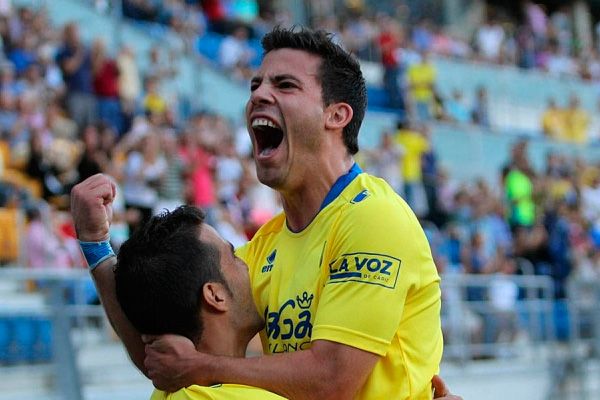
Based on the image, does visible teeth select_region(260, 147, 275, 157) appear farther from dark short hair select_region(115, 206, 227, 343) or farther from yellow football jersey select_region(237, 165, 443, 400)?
dark short hair select_region(115, 206, 227, 343)

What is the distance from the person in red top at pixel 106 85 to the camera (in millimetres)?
12235

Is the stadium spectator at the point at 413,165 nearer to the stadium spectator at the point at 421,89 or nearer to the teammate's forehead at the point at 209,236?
the stadium spectator at the point at 421,89

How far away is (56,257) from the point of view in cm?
951

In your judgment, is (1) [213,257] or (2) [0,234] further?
(2) [0,234]

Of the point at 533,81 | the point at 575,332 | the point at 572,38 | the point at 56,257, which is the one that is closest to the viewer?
the point at 56,257

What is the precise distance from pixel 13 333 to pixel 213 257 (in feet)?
15.8

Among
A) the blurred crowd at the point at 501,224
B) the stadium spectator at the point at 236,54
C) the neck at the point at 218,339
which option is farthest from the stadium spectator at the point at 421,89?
the neck at the point at 218,339

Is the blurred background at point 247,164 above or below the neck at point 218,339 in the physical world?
above

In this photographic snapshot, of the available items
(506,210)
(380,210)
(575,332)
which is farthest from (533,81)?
(380,210)

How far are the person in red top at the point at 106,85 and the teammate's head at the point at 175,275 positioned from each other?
8641mm

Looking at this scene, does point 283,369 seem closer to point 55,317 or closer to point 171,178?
point 55,317

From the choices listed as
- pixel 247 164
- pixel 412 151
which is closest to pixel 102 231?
pixel 247 164

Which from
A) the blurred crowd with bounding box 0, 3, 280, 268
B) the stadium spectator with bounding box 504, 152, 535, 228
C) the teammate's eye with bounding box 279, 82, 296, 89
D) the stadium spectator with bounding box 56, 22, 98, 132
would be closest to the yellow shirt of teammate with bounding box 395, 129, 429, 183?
the stadium spectator with bounding box 504, 152, 535, 228

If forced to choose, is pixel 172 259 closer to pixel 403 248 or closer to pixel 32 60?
pixel 403 248
